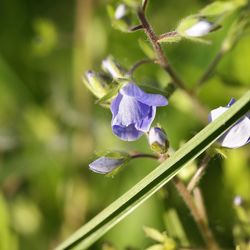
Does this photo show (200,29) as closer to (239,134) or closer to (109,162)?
(239,134)

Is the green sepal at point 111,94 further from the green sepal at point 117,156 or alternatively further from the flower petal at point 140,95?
the green sepal at point 117,156

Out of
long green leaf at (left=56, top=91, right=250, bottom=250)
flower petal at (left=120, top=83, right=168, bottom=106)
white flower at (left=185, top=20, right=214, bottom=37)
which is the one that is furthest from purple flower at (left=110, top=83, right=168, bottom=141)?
white flower at (left=185, top=20, right=214, bottom=37)

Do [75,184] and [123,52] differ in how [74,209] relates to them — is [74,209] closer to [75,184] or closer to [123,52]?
[75,184]

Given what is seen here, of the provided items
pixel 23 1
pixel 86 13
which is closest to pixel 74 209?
pixel 86 13

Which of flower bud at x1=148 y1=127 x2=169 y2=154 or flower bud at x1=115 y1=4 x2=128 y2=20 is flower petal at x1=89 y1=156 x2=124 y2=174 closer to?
flower bud at x1=148 y1=127 x2=169 y2=154

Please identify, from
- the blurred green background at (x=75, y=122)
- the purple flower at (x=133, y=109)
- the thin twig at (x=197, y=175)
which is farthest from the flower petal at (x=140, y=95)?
the blurred green background at (x=75, y=122)
